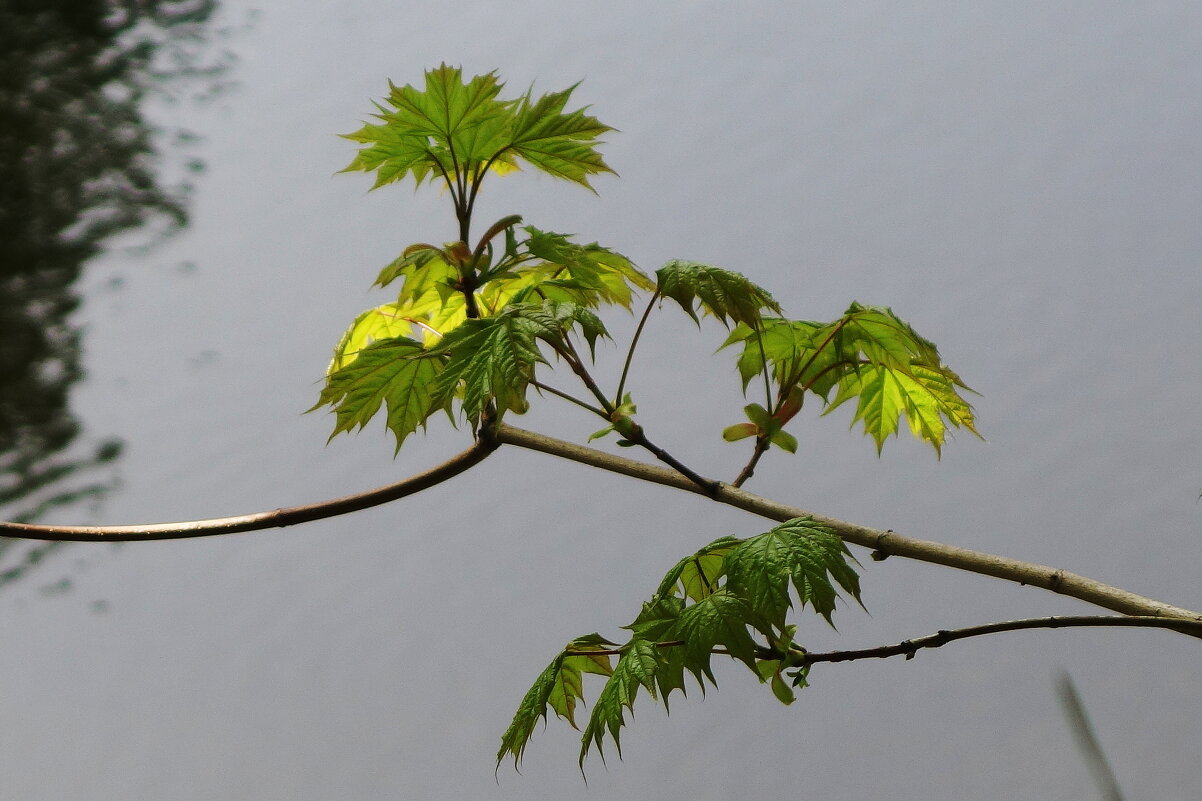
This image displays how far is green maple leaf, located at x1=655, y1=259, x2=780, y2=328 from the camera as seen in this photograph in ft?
1.12

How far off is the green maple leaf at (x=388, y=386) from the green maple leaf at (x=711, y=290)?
9cm

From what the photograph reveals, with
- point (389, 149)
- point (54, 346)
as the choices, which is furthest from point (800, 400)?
point (54, 346)

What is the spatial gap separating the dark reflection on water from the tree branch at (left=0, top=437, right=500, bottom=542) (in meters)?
1.19

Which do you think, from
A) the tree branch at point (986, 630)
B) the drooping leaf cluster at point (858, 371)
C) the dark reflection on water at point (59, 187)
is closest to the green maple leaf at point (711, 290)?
the drooping leaf cluster at point (858, 371)

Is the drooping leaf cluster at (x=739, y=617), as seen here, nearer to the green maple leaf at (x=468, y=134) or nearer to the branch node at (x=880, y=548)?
the branch node at (x=880, y=548)

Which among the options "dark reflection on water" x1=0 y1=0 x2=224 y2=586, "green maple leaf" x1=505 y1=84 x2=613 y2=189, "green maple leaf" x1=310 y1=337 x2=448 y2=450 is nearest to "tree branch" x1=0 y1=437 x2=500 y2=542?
"green maple leaf" x1=310 y1=337 x2=448 y2=450

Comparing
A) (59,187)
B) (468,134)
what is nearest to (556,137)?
(468,134)

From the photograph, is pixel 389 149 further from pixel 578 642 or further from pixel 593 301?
pixel 578 642

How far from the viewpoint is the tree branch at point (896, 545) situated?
0.87 ft

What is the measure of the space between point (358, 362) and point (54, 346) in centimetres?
144

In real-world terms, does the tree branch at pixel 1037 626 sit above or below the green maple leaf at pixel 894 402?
below

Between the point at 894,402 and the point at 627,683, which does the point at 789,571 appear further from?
the point at 894,402

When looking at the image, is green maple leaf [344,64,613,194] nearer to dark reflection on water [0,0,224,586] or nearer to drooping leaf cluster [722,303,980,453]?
drooping leaf cluster [722,303,980,453]

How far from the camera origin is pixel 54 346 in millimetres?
1583
